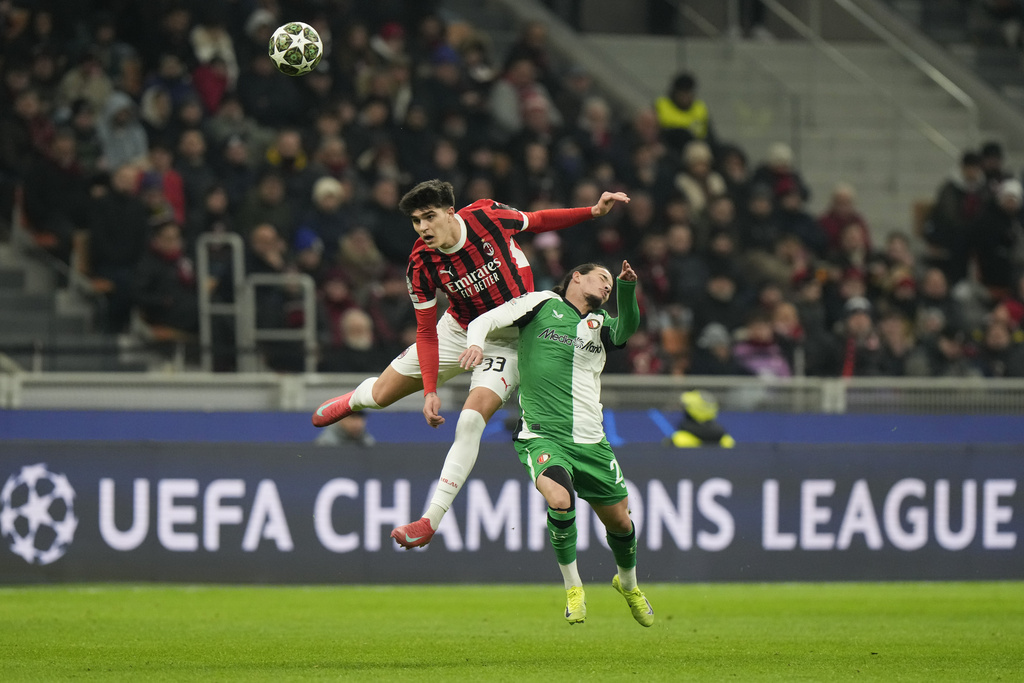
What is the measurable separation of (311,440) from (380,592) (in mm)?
1755

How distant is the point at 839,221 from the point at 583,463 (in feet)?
33.7

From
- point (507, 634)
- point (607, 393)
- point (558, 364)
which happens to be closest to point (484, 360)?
point (558, 364)

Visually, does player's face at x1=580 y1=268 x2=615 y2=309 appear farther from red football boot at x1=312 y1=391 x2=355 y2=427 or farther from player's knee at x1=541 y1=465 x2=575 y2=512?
red football boot at x1=312 y1=391 x2=355 y2=427

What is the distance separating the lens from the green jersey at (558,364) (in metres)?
9.26

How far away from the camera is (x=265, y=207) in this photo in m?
15.6

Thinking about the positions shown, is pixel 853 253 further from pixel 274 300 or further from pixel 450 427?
pixel 274 300

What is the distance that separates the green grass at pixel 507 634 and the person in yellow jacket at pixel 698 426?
1290mm

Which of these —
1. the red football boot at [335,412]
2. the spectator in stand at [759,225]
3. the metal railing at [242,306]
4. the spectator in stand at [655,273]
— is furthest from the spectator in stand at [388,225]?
the red football boot at [335,412]

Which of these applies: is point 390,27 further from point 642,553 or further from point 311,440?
point 642,553

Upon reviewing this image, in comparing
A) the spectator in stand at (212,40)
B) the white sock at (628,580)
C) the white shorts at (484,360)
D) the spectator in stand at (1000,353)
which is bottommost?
the white sock at (628,580)

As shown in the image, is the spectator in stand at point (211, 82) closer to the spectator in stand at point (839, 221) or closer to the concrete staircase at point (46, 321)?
the concrete staircase at point (46, 321)

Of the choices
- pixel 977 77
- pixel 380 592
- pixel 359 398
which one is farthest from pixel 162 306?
pixel 977 77

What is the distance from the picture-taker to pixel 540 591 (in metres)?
13.4

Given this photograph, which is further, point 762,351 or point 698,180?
point 698,180
